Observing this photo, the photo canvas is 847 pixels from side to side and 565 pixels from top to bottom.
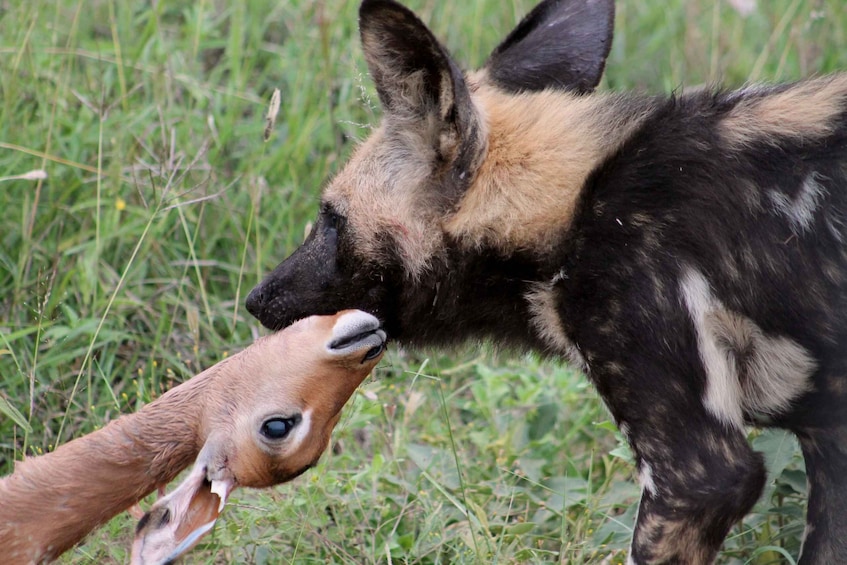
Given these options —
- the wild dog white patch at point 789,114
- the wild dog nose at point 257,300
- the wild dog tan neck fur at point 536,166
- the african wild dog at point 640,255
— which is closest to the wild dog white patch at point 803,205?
the african wild dog at point 640,255

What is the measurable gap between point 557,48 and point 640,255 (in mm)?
1154

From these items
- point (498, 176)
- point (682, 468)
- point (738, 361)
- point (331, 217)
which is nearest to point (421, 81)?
point (498, 176)

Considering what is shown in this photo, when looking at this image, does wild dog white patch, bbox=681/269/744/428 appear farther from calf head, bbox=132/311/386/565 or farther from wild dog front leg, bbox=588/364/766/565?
calf head, bbox=132/311/386/565

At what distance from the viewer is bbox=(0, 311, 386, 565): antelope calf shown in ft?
9.66

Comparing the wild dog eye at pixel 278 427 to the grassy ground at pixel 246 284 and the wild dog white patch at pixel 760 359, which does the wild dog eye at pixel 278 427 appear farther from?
the wild dog white patch at pixel 760 359

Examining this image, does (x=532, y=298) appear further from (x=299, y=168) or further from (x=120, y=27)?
(x=120, y=27)

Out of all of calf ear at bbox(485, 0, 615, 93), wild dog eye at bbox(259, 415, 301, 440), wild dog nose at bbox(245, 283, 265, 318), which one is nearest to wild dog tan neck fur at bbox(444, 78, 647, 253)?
calf ear at bbox(485, 0, 615, 93)

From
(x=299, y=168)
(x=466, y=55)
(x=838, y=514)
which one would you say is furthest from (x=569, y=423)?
(x=466, y=55)

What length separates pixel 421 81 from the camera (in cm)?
331

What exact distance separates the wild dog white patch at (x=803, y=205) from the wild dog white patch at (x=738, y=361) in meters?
0.27

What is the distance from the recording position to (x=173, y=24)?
18.9 feet

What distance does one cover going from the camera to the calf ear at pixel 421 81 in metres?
3.19

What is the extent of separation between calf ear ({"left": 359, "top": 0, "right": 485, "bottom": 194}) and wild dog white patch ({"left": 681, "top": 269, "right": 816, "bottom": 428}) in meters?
0.76

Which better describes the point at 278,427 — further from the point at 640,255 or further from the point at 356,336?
the point at 640,255
